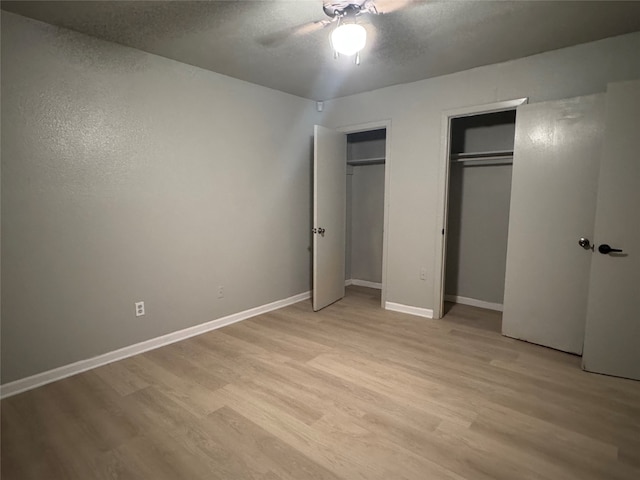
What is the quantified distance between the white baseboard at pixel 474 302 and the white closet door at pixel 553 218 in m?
0.94

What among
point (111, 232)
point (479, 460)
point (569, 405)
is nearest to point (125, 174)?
point (111, 232)

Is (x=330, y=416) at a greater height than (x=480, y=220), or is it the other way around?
(x=480, y=220)

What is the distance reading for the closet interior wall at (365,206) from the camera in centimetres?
497

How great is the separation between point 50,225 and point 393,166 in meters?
3.19

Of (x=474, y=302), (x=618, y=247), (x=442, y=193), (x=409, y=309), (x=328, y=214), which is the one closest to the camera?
(x=618, y=247)

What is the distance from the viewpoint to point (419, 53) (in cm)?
290

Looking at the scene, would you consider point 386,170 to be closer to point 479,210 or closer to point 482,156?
point 482,156

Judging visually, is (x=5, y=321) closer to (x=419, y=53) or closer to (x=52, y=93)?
(x=52, y=93)

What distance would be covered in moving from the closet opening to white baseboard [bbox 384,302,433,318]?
848 mm

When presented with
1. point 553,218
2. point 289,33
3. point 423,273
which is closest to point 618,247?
point 553,218

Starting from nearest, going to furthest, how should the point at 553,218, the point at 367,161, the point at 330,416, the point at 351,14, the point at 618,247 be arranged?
1. the point at 330,416
2. the point at 351,14
3. the point at 618,247
4. the point at 553,218
5. the point at 367,161

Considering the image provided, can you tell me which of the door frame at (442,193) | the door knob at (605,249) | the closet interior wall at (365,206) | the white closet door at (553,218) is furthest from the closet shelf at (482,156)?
the door knob at (605,249)

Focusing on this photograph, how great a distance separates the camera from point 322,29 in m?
2.46

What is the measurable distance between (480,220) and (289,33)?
301 centimetres
